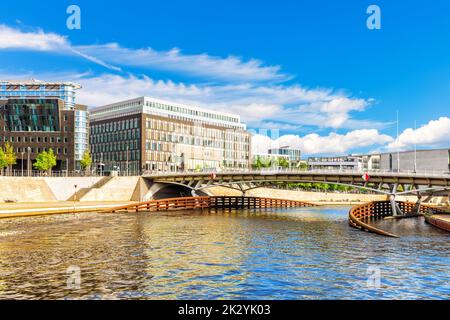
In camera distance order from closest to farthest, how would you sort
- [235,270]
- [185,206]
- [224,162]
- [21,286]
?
[21,286] < [235,270] < [185,206] < [224,162]

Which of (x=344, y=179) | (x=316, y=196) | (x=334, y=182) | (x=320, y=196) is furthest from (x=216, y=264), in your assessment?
(x=320, y=196)

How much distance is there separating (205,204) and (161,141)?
61.1m

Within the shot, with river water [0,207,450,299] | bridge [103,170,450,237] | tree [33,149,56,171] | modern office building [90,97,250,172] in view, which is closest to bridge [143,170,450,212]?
bridge [103,170,450,237]

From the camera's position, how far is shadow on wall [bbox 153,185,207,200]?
120 m

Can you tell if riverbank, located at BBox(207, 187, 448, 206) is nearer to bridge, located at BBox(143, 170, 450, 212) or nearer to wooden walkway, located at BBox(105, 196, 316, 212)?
wooden walkway, located at BBox(105, 196, 316, 212)

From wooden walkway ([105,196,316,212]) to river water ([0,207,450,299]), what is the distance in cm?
3780

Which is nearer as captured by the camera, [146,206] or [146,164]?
[146,206]

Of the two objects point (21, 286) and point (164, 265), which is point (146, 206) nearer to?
point (164, 265)

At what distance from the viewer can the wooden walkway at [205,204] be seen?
93.7 meters

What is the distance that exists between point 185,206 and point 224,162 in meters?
84.6

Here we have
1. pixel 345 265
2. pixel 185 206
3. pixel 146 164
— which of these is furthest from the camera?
pixel 146 164
